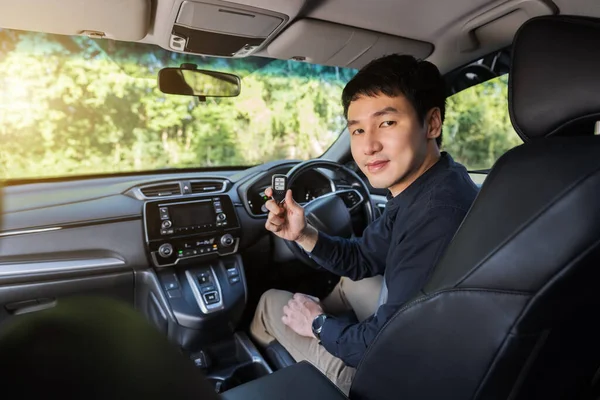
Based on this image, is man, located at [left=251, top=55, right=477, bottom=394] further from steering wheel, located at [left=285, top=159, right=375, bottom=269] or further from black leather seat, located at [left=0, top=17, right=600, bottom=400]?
steering wheel, located at [left=285, top=159, right=375, bottom=269]

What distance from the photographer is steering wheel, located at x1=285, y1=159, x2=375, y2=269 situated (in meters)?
2.77

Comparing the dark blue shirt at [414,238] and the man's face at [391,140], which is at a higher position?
the man's face at [391,140]

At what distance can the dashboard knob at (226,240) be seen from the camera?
2678mm

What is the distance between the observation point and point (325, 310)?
2.46 m

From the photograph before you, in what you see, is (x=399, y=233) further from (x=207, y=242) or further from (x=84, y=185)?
(x=84, y=185)

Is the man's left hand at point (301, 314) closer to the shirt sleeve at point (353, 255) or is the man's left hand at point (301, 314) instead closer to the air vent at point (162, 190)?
the shirt sleeve at point (353, 255)

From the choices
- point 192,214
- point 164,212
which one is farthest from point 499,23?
point 164,212

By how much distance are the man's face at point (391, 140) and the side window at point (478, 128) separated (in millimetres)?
1284

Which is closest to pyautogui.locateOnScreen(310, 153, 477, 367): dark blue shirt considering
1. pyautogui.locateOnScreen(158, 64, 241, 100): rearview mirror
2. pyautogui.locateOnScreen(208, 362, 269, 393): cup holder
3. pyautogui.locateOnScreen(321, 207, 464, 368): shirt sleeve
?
pyautogui.locateOnScreen(321, 207, 464, 368): shirt sleeve

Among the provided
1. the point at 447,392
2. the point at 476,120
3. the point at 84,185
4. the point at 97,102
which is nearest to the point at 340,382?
the point at 447,392

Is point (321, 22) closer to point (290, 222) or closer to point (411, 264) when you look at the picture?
A: point (290, 222)

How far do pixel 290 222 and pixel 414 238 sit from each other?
760 millimetres

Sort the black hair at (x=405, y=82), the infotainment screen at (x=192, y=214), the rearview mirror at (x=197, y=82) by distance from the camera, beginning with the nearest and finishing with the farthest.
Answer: the black hair at (x=405, y=82), the infotainment screen at (x=192, y=214), the rearview mirror at (x=197, y=82)

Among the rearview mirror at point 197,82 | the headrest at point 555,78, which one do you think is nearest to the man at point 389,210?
the headrest at point 555,78
